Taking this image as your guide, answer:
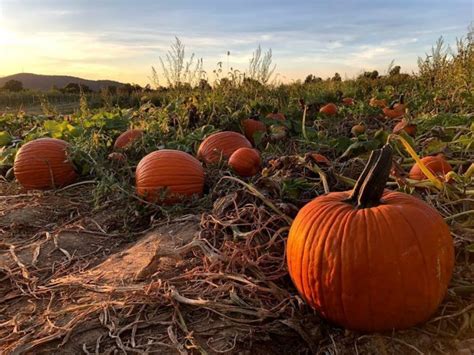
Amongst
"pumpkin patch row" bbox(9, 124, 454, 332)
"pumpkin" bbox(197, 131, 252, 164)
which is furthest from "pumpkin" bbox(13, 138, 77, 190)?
"pumpkin patch row" bbox(9, 124, 454, 332)

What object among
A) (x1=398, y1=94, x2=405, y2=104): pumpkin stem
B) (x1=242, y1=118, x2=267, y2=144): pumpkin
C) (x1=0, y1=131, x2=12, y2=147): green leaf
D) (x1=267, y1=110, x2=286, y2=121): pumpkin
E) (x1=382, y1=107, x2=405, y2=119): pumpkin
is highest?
(x1=398, y1=94, x2=405, y2=104): pumpkin stem

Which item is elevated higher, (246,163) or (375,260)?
(375,260)

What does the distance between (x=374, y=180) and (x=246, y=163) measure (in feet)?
6.83

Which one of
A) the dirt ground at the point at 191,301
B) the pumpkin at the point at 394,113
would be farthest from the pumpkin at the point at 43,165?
the pumpkin at the point at 394,113

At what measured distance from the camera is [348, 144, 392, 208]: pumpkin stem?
6.91 ft

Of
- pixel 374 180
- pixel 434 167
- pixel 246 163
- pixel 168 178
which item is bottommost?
pixel 168 178

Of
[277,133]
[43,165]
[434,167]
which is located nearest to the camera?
[434,167]

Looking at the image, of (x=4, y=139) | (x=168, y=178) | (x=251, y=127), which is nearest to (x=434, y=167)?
(x=168, y=178)

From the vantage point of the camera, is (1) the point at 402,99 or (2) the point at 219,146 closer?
(2) the point at 219,146

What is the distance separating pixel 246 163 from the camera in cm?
416

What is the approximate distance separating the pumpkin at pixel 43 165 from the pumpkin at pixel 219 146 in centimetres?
131

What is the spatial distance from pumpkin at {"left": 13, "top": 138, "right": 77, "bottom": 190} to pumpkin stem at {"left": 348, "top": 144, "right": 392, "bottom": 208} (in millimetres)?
3386

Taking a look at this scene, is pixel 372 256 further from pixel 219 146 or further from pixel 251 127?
pixel 251 127

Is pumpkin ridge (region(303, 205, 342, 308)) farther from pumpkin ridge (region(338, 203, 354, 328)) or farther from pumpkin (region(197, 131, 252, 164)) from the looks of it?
pumpkin (region(197, 131, 252, 164))
